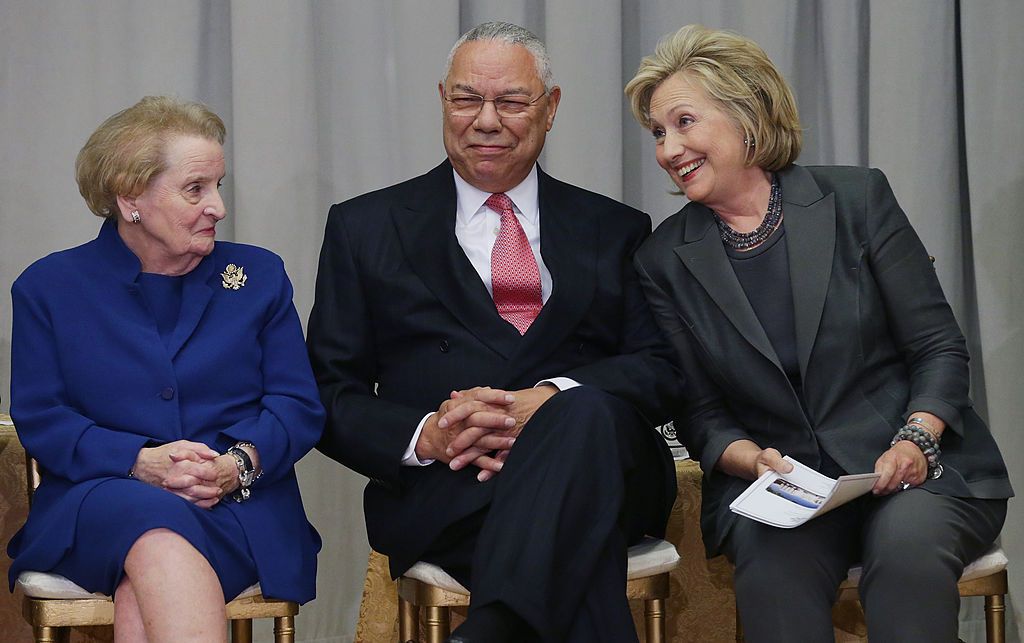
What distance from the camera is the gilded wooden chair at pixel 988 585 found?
7.79ft

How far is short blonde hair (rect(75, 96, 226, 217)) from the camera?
2.43m

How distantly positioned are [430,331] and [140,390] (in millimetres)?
597

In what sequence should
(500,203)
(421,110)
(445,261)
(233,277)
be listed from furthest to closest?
(421,110), (500,203), (445,261), (233,277)

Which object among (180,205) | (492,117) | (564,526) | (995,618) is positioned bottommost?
(995,618)

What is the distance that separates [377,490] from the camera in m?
2.57

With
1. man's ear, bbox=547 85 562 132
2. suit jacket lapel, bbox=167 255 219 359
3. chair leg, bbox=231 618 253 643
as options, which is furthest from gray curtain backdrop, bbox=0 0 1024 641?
chair leg, bbox=231 618 253 643

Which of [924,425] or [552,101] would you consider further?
[552,101]

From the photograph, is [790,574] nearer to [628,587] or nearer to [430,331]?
[628,587]

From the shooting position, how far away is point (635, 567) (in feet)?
7.84

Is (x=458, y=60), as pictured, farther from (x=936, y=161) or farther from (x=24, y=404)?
(x=936, y=161)

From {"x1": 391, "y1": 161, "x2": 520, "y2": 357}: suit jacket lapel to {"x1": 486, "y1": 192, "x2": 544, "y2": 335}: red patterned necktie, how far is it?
2.2 inches

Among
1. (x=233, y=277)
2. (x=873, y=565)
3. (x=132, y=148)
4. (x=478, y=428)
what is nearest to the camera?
(x=873, y=565)

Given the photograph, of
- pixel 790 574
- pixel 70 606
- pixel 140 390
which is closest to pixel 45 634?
pixel 70 606

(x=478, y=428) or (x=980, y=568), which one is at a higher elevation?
(x=478, y=428)
